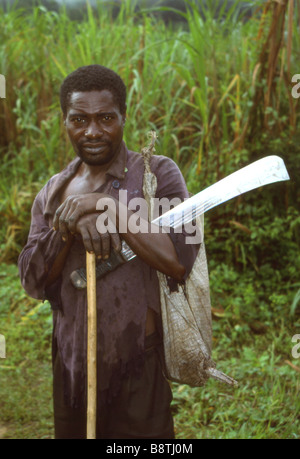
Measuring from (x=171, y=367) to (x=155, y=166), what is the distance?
66cm

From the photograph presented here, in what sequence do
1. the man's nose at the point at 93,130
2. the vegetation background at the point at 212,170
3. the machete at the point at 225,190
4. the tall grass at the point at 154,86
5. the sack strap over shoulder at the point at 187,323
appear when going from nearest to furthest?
the machete at the point at 225,190, the man's nose at the point at 93,130, the sack strap over shoulder at the point at 187,323, the vegetation background at the point at 212,170, the tall grass at the point at 154,86

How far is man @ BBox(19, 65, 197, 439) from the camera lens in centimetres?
150

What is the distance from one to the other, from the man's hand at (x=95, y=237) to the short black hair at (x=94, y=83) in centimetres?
39

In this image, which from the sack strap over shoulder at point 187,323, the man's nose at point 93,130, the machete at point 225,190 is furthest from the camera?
the sack strap over shoulder at point 187,323

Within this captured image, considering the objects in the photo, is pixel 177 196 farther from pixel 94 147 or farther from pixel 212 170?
pixel 212 170

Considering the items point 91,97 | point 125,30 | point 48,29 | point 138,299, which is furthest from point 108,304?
point 48,29

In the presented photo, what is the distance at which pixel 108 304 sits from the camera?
5.18 feet

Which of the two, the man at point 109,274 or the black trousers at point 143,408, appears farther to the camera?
the black trousers at point 143,408

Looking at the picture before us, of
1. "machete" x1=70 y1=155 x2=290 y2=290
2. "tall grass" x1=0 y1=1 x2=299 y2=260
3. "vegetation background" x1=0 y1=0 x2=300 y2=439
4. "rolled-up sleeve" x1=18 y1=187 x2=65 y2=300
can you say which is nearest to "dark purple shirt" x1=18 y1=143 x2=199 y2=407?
"rolled-up sleeve" x1=18 y1=187 x2=65 y2=300

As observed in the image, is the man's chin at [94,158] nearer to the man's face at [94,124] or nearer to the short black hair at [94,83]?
the man's face at [94,124]

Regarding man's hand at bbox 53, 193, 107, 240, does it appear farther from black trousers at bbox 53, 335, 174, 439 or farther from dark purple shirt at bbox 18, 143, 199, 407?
black trousers at bbox 53, 335, 174, 439

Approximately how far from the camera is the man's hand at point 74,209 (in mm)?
1419

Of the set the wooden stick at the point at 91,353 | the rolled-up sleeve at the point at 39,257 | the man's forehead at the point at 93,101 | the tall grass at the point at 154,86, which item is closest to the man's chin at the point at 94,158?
the man's forehead at the point at 93,101

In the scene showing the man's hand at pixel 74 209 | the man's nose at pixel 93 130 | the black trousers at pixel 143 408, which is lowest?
the black trousers at pixel 143 408
